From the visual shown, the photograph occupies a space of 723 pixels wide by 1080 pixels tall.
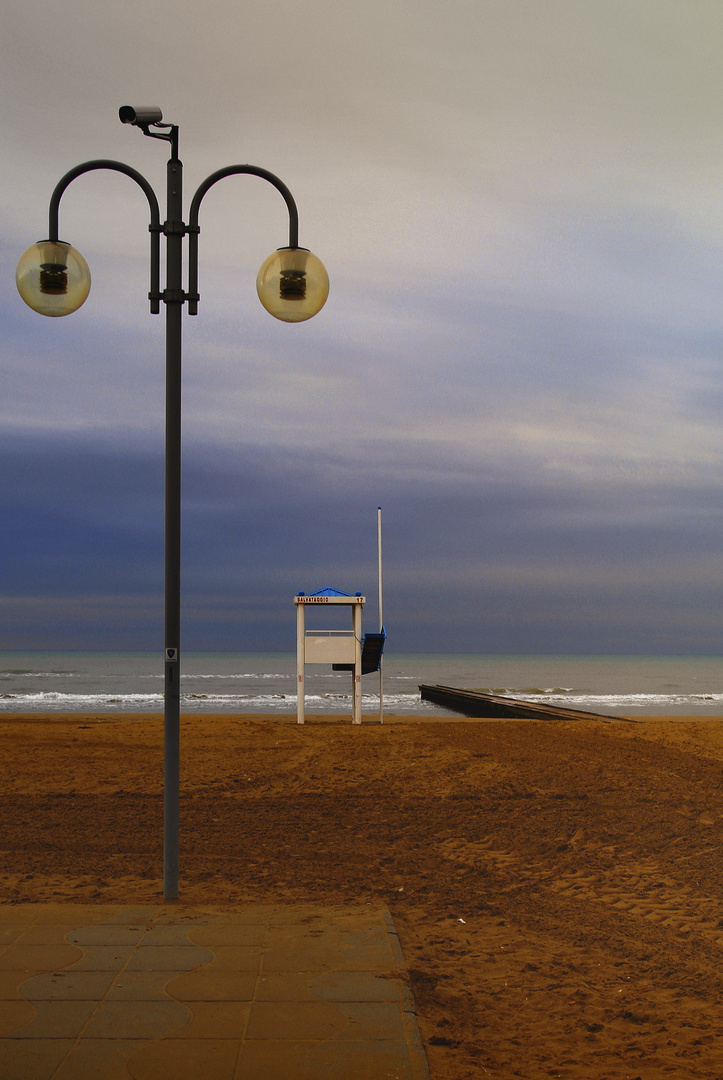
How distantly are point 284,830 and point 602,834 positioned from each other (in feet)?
9.77

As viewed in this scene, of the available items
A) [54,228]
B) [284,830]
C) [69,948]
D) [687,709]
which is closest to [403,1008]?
[69,948]

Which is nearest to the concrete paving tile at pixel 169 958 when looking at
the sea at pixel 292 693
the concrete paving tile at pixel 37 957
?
the concrete paving tile at pixel 37 957

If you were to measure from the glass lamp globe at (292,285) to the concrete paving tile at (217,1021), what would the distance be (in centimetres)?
401

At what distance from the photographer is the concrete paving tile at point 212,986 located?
4199 millimetres

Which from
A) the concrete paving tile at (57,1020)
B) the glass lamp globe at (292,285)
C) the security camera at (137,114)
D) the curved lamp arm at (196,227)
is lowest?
the concrete paving tile at (57,1020)

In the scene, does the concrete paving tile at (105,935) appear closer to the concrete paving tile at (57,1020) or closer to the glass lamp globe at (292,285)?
the concrete paving tile at (57,1020)

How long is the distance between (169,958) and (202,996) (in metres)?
0.55

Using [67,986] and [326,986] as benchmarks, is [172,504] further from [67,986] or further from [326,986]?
[326,986]

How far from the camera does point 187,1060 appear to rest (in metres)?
3.60

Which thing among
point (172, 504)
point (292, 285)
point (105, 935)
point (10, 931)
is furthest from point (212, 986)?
point (292, 285)

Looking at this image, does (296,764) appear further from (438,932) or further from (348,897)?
(438,932)

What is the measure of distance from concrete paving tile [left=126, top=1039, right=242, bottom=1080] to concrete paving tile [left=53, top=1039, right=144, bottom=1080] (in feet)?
0.14

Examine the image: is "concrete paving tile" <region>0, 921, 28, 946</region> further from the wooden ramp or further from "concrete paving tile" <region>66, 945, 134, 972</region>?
the wooden ramp

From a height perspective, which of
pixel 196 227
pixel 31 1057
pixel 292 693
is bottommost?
pixel 292 693
